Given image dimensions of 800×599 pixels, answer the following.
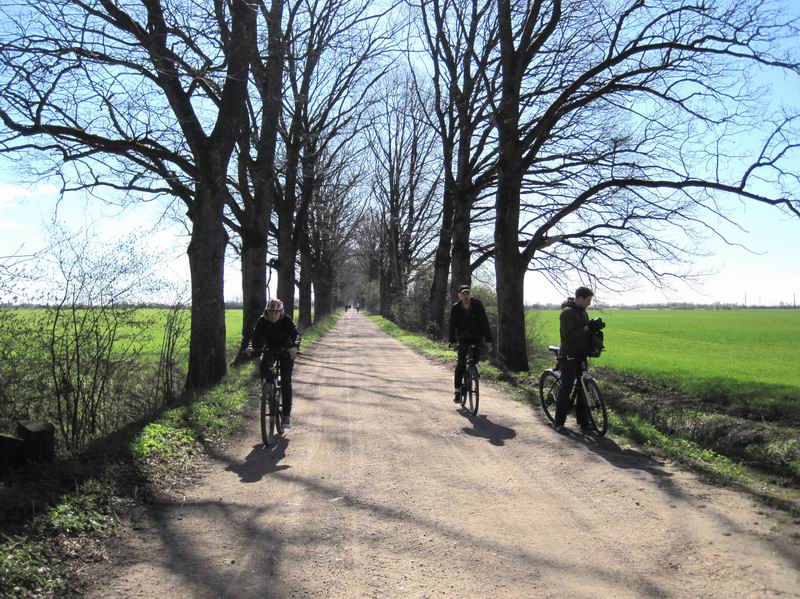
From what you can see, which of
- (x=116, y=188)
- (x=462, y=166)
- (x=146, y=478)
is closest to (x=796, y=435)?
(x=146, y=478)

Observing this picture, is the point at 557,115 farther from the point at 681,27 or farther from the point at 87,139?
the point at 87,139

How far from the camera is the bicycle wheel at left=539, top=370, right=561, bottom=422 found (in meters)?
8.54

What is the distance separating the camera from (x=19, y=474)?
510cm

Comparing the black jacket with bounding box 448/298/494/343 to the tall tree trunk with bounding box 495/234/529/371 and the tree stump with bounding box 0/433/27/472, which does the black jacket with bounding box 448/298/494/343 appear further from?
the tree stump with bounding box 0/433/27/472

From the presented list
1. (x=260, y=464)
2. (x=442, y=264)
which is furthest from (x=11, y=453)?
(x=442, y=264)

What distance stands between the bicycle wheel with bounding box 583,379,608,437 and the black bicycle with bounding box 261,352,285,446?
3.97m

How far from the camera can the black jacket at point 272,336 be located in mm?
7902

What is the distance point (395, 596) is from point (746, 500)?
11.5 ft

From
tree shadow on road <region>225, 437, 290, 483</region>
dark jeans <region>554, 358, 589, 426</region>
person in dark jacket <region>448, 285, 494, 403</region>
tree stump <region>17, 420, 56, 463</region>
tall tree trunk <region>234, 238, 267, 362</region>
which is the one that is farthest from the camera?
tall tree trunk <region>234, 238, 267, 362</region>

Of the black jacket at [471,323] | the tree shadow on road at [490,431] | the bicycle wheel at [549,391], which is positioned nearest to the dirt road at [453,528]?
the tree shadow on road at [490,431]

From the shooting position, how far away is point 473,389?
30.8ft

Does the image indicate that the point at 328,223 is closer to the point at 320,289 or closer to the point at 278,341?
the point at 320,289

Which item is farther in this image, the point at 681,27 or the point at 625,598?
the point at 681,27

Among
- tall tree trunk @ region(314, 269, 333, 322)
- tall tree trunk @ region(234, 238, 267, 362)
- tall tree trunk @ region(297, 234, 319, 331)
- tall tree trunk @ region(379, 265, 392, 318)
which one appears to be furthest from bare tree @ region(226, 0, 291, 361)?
tall tree trunk @ region(379, 265, 392, 318)
